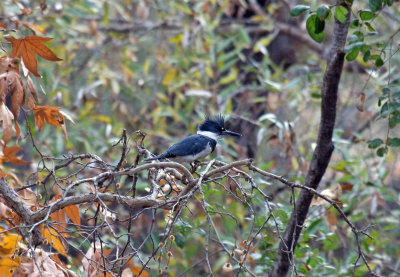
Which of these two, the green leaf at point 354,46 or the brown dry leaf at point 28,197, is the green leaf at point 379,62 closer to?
the green leaf at point 354,46

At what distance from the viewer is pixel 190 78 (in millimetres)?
4980

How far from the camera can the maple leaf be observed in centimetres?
189

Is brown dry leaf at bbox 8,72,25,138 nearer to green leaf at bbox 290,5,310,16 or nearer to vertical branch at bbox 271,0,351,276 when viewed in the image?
green leaf at bbox 290,5,310,16

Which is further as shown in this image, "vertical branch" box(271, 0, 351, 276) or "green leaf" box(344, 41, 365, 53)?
"vertical branch" box(271, 0, 351, 276)

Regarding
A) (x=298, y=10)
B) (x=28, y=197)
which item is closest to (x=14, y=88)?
(x=28, y=197)

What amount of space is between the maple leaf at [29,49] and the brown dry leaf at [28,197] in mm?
459

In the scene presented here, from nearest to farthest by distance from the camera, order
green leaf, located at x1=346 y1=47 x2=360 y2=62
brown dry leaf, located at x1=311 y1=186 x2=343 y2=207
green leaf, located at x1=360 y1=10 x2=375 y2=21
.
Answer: green leaf, located at x1=360 y1=10 x2=375 y2=21
green leaf, located at x1=346 y1=47 x2=360 y2=62
brown dry leaf, located at x1=311 y1=186 x2=343 y2=207

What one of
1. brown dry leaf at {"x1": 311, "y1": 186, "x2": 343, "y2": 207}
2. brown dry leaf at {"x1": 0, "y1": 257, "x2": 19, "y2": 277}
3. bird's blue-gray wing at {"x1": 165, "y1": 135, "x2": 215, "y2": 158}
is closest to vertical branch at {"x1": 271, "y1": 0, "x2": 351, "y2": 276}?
brown dry leaf at {"x1": 311, "y1": 186, "x2": 343, "y2": 207}

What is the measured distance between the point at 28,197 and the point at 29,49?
552 millimetres

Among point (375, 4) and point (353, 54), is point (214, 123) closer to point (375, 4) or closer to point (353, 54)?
point (353, 54)

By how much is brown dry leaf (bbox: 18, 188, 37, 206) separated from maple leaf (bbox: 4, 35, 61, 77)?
46 centimetres

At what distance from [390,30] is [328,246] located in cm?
274

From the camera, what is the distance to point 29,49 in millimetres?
1913

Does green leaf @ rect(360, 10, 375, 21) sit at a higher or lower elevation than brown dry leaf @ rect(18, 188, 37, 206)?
higher
